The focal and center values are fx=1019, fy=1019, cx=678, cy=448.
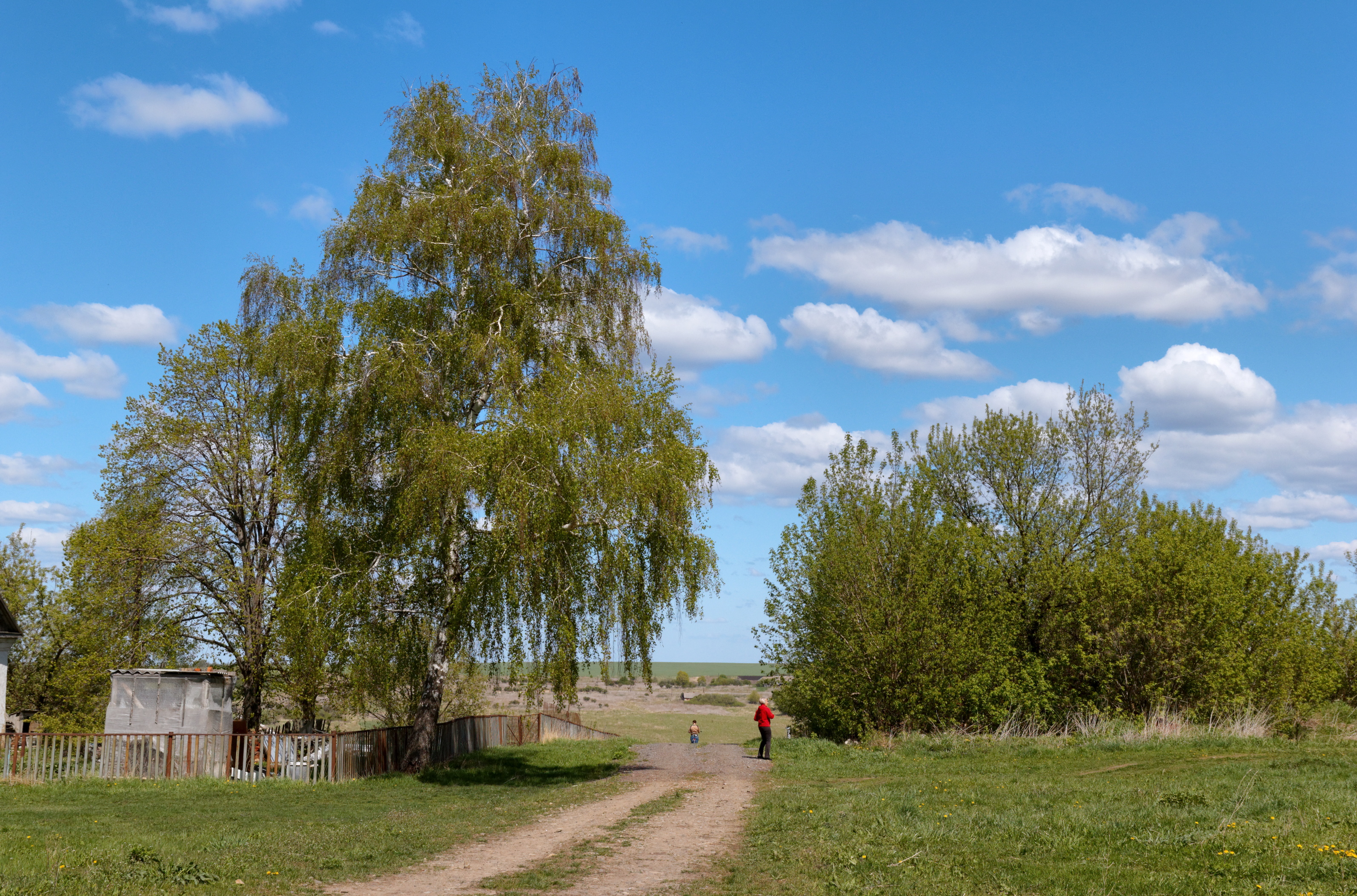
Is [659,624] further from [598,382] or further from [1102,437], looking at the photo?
[1102,437]

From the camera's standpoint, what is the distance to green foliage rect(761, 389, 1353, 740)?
97.8ft

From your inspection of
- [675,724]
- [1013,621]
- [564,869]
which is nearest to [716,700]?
[675,724]

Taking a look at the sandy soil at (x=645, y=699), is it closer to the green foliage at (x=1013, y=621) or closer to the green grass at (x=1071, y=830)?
the green foliage at (x=1013, y=621)

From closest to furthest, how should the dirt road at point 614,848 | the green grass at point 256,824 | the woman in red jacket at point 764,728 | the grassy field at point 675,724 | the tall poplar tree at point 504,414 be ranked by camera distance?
the green grass at point 256,824 < the dirt road at point 614,848 < the tall poplar tree at point 504,414 < the woman in red jacket at point 764,728 < the grassy field at point 675,724

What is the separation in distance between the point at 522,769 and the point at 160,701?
9963 millimetres

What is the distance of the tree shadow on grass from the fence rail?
1575 millimetres

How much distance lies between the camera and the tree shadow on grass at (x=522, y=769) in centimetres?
2439

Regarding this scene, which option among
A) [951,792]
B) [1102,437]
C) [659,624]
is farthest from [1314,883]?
[1102,437]

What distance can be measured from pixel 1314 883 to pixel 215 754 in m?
23.9

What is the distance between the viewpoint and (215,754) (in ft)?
82.7

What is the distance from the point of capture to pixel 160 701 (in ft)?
90.0

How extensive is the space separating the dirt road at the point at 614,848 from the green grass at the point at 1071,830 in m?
0.64

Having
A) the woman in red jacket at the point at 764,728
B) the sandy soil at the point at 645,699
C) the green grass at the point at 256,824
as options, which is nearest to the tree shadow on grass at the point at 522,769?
the green grass at the point at 256,824

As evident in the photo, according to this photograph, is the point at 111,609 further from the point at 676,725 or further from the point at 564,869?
the point at 676,725
